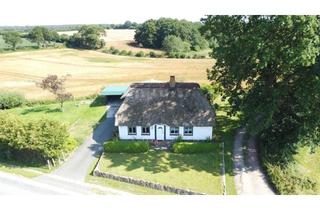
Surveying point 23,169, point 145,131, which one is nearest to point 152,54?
point 145,131

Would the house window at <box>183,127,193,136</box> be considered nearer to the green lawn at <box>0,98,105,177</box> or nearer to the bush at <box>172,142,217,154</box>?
the bush at <box>172,142,217,154</box>

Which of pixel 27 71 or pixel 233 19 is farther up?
pixel 233 19

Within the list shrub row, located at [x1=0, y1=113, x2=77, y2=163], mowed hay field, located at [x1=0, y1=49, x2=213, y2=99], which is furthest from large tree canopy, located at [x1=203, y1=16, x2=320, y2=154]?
mowed hay field, located at [x1=0, y1=49, x2=213, y2=99]

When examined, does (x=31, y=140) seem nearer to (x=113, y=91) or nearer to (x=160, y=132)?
(x=160, y=132)

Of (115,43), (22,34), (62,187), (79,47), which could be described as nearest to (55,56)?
(79,47)

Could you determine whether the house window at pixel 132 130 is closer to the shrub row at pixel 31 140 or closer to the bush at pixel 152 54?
the shrub row at pixel 31 140

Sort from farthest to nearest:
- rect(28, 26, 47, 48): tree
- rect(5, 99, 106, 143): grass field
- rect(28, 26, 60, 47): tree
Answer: rect(28, 26, 60, 47): tree, rect(28, 26, 47, 48): tree, rect(5, 99, 106, 143): grass field

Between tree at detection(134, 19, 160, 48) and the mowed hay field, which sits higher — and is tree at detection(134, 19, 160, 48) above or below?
above

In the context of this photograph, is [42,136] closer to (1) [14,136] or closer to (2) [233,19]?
(1) [14,136]
